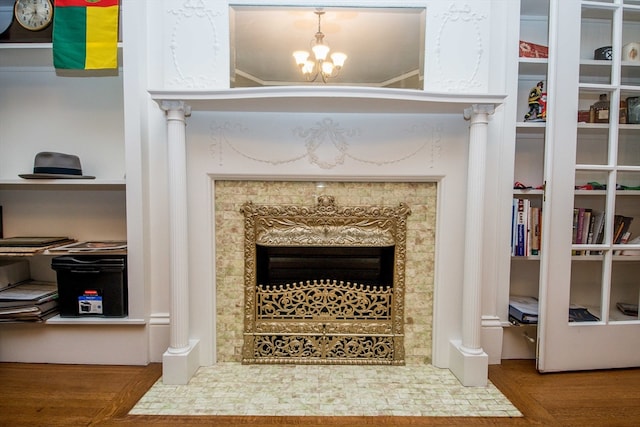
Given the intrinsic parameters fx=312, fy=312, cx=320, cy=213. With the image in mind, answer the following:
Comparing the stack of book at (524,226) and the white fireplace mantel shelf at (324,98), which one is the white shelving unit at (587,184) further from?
the white fireplace mantel shelf at (324,98)

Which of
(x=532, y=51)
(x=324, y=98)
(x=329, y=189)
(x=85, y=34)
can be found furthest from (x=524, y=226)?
(x=85, y=34)

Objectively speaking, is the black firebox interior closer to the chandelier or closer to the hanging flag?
the chandelier

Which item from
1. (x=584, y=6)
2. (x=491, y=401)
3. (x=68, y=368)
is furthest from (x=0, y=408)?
(x=584, y=6)

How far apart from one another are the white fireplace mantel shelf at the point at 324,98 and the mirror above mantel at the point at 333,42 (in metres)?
0.19

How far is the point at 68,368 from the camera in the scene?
190 centimetres

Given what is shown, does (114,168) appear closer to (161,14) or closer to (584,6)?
(161,14)

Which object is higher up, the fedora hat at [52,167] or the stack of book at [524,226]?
the fedora hat at [52,167]

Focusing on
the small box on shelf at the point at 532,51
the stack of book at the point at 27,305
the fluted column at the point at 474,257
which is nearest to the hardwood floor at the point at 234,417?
the fluted column at the point at 474,257

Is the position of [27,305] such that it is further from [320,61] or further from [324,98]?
[320,61]

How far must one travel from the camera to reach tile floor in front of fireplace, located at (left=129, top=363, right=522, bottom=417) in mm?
1542

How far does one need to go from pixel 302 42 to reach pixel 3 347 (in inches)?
104

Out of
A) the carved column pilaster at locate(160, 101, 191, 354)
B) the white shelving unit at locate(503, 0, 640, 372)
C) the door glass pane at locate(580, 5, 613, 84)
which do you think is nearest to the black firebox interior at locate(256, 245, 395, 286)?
the carved column pilaster at locate(160, 101, 191, 354)

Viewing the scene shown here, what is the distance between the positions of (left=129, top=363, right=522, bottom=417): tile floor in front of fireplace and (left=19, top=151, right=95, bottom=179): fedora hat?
1.37 metres

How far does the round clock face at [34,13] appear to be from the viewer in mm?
1861
